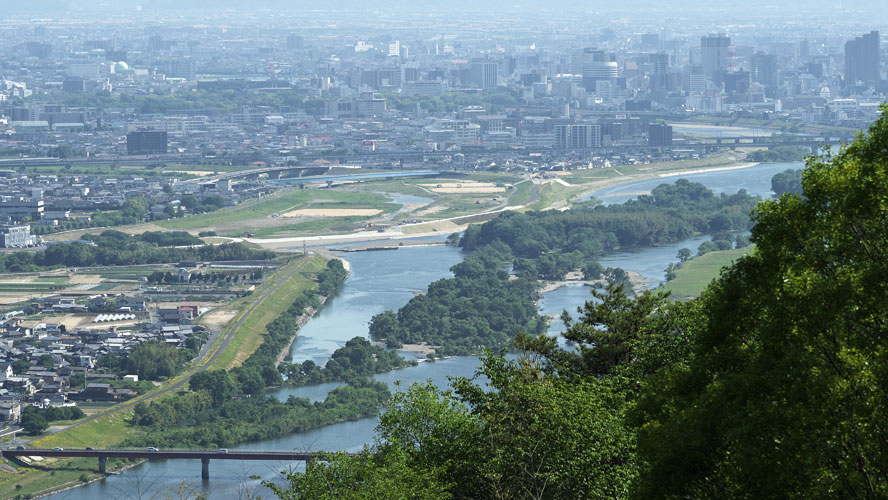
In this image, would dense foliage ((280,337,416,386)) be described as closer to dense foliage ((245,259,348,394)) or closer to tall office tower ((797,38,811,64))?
dense foliage ((245,259,348,394))

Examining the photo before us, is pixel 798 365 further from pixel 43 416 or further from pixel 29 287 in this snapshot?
pixel 29 287

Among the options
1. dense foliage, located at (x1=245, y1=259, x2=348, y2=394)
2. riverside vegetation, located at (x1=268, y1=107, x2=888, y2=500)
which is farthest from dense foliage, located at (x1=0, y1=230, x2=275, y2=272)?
riverside vegetation, located at (x1=268, y1=107, x2=888, y2=500)

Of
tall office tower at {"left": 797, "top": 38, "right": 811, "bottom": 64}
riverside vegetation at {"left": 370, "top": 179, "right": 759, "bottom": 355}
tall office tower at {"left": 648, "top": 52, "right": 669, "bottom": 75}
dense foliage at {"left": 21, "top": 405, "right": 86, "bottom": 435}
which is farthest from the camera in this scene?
tall office tower at {"left": 797, "top": 38, "right": 811, "bottom": 64}

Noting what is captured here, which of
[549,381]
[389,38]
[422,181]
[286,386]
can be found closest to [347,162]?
[422,181]

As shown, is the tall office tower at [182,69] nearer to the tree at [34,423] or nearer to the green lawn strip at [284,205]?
the green lawn strip at [284,205]

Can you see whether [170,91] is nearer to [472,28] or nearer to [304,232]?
[304,232]

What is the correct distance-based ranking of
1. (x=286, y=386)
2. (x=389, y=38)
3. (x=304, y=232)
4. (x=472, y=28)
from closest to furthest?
(x=286, y=386)
(x=304, y=232)
(x=389, y=38)
(x=472, y=28)
